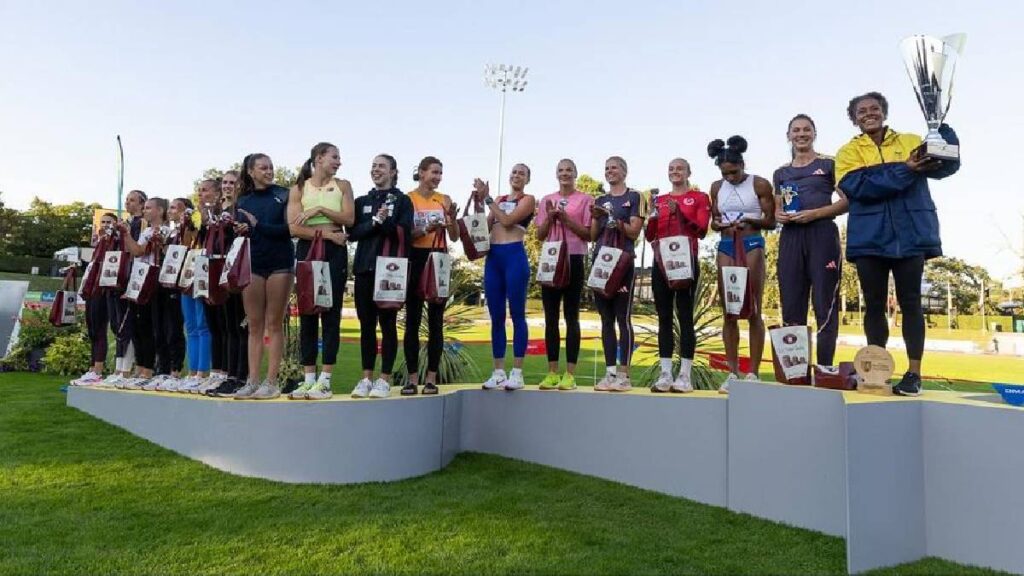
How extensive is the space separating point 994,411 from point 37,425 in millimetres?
6363

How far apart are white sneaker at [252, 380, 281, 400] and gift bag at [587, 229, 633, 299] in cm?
225

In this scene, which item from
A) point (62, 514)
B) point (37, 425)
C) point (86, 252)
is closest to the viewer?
point (62, 514)

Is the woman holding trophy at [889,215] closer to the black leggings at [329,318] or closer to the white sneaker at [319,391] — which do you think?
the black leggings at [329,318]

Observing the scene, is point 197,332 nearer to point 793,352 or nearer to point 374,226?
point 374,226

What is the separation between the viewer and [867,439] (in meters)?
2.73

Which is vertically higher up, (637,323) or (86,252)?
(86,252)

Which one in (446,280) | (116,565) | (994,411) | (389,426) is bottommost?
(116,565)

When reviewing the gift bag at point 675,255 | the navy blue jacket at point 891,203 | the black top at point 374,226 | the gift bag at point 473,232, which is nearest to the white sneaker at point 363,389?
the black top at point 374,226

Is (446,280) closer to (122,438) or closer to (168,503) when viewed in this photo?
(168,503)

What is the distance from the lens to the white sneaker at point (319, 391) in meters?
4.28

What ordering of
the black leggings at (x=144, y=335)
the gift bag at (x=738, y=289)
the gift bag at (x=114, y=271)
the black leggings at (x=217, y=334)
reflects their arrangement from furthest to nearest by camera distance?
the black leggings at (x=144, y=335)
the gift bag at (x=114, y=271)
the black leggings at (x=217, y=334)
the gift bag at (x=738, y=289)

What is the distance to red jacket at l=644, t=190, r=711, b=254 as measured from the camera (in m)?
4.33

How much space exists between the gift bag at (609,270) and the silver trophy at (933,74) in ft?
6.03

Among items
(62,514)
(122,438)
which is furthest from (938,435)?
(122,438)
